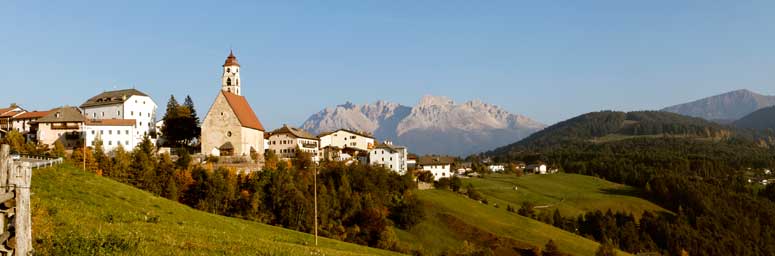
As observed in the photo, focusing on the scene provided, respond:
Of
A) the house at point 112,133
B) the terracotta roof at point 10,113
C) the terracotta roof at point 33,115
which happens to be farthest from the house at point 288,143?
the terracotta roof at point 10,113

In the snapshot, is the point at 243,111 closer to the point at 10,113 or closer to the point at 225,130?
the point at 225,130

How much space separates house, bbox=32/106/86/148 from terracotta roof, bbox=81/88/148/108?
848 centimetres

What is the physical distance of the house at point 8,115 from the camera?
104 m

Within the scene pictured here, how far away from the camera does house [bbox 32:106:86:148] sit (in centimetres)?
9544

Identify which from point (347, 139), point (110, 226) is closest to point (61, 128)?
point (347, 139)

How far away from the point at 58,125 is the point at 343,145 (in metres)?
76.8

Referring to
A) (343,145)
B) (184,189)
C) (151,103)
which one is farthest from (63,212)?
(343,145)

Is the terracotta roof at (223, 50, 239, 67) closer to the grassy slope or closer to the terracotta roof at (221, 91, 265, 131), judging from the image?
the terracotta roof at (221, 91, 265, 131)

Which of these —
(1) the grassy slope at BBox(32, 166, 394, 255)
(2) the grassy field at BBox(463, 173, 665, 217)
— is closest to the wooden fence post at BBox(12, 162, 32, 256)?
(1) the grassy slope at BBox(32, 166, 394, 255)

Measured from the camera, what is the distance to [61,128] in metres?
96.8

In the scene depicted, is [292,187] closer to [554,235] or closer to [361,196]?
[361,196]

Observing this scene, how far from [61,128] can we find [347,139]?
3127 inches

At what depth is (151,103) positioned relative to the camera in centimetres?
11038

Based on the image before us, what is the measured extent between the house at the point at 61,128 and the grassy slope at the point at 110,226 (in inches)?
2317
